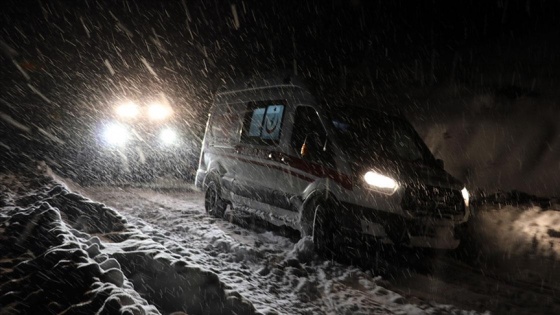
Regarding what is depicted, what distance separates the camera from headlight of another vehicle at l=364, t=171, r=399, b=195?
4461 millimetres

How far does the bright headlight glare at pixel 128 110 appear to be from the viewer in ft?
40.7

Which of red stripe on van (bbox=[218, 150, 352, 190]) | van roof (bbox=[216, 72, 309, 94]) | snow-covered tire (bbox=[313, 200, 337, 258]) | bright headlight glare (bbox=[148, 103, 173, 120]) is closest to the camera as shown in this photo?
red stripe on van (bbox=[218, 150, 352, 190])

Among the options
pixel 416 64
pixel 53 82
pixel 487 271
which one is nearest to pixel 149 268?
pixel 487 271

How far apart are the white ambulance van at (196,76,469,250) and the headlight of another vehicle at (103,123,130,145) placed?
6.71 m

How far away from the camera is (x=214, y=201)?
726cm

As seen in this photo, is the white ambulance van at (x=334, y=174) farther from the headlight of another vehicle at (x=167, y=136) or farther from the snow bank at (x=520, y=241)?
the headlight of another vehicle at (x=167, y=136)

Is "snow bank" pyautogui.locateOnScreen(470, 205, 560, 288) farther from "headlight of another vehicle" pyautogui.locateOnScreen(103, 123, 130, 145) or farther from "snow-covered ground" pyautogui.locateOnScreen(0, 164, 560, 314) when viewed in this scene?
"headlight of another vehicle" pyautogui.locateOnScreen(103, 123, 130, 145)

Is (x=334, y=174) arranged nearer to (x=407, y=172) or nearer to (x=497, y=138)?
(x=407, y=172)

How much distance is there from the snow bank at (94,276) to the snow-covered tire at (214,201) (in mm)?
2563

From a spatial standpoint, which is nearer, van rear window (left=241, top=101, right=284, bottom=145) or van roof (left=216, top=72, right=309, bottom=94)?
van roof (left=216, top=72, right=309, bottom=94)

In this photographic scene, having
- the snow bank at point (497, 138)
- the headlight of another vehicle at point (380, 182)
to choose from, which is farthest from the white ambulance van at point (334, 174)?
the snow bank at point (497, 138)

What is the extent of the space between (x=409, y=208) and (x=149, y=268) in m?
3.03

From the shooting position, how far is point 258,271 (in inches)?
163

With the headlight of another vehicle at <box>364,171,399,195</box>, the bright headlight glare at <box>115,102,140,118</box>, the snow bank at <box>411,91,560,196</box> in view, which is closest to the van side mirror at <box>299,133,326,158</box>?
the headlight of another vehicle at <box>364,171,399,195</box>
